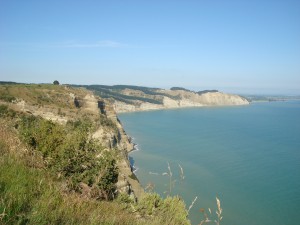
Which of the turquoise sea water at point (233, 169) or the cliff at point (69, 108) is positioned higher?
the cliff at point (69, 108)

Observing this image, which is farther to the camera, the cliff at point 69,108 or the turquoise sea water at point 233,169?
the cliff at point 69,108

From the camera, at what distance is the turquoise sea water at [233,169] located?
1371 inches

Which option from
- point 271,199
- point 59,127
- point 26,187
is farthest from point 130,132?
point 26,187

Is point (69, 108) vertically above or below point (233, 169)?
above

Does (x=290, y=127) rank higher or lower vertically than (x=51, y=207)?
lower

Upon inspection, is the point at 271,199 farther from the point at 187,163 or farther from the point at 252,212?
the point at 187,163

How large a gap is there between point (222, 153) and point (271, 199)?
2549cm

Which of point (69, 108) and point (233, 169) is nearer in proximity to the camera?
point (233, 169)

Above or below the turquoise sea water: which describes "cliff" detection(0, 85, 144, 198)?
above

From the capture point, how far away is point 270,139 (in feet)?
263

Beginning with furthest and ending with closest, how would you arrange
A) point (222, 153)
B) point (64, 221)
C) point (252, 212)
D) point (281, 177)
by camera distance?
point (222, 153) < point (281, 177) < point (252, 212) < point (64, 221)

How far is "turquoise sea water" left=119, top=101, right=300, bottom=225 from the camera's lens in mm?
34812

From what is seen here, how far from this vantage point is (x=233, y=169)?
51.5m

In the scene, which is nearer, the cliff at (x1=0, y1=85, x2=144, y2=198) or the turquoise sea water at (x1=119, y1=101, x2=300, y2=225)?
the turquoise sea water at (x1=119, y1=101, x2=300, y2=225)
